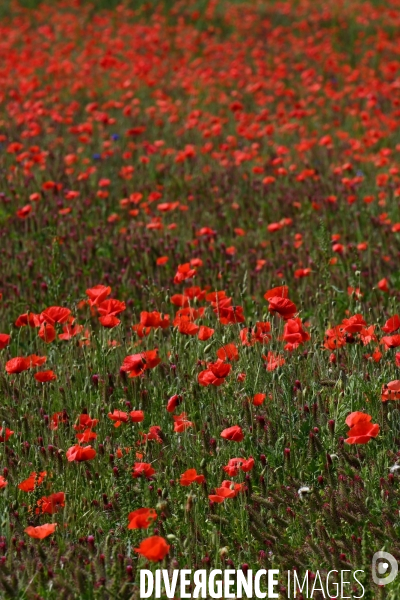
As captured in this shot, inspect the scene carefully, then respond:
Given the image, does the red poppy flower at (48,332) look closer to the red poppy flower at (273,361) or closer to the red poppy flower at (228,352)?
the red poppy flower at (228,352)

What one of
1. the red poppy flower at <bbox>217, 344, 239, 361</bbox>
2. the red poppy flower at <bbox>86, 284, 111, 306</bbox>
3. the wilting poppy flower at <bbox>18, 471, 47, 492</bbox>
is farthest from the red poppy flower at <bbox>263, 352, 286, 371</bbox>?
the wilting poppy flower at <bbox>18, 471, 47, 492</bbox>

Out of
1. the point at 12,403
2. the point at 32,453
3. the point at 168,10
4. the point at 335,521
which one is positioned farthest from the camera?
the point at 168,10

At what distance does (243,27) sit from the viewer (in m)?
15.4

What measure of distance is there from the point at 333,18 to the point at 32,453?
13.5 metres

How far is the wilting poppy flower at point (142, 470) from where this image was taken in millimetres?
3186

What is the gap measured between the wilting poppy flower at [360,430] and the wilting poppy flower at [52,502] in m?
1.04

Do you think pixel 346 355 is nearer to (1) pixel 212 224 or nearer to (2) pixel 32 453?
(2) pixel 32 453

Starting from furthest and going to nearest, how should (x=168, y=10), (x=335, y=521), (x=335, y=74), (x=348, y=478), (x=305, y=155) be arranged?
(x=168, y=10) → (x=335, y=74) → (x=305, y=155) → (x=348, y=478) → (x=335, y=521)

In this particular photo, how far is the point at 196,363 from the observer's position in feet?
13.4

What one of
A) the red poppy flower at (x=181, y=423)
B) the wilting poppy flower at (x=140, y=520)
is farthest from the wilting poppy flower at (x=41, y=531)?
the red poppy flower at (x=181, y=423)

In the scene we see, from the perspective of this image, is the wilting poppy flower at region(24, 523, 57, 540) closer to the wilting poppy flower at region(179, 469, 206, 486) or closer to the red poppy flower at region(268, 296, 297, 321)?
the wilting poppy flower at region(179, 469, 206, 486)

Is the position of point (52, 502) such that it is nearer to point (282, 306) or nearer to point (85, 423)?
point (85, 423)

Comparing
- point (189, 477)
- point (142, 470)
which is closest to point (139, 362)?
point (142, 470)

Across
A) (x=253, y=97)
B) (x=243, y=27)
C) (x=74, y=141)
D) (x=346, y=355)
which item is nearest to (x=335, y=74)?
(x=253, y=97)
